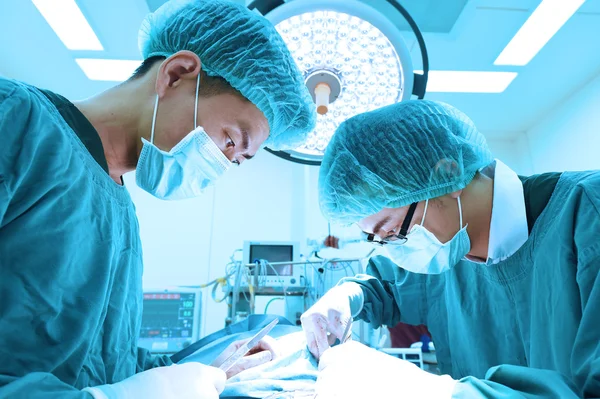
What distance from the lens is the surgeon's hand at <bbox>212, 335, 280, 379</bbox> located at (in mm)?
1085

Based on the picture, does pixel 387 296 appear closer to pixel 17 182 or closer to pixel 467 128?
pixel 467 128

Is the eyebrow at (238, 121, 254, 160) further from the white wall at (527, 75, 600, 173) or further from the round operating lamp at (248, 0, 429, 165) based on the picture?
the white wall at (527, 75, 600, 173)

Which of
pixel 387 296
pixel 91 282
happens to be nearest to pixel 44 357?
pixel 91 282

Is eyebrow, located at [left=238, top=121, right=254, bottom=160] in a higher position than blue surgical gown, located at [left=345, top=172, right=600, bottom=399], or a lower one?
higher

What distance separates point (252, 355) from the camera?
114cm

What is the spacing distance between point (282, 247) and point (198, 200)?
4.63 feet

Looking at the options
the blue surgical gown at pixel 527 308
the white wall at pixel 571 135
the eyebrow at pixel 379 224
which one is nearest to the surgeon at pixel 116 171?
the eyebrow at pixel 379 224

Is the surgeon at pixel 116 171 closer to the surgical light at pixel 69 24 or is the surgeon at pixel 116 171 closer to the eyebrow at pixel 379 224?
the eyebrow at pixel 379 224

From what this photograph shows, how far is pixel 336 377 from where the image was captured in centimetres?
78

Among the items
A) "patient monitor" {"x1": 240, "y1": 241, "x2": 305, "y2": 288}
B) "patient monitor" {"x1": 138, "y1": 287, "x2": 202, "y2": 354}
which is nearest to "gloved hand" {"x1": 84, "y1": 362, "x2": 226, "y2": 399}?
"patient monitor" {"x1": 240, "y1": 241, "x2": 305, "y2": 288}

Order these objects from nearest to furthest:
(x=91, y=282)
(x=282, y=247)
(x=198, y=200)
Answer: (x=91, y=282), (x=282, y=247), (x=198, y=200)

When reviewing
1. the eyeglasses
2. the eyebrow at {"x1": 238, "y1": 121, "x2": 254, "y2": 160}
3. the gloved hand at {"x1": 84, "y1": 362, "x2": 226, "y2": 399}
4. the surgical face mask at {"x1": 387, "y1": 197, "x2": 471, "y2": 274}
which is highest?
the eyebrow at {"x1": 238, "y1": 121, "x2": 254, "y2": 160}

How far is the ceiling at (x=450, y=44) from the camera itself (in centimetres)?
218

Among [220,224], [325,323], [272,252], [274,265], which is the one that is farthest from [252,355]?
[220,224]
